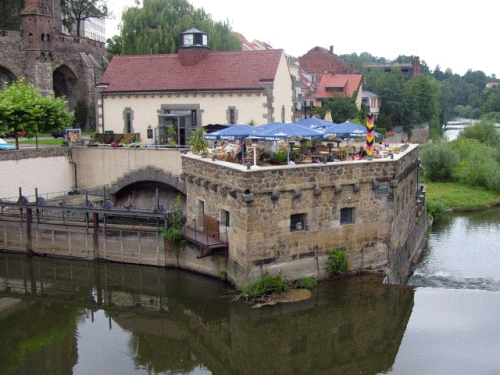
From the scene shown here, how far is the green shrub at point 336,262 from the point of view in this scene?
69.8ft

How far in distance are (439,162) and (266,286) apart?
109 feet

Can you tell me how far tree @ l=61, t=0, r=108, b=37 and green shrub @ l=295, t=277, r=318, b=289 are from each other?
5039 cm

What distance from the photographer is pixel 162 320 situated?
20594 millimetres

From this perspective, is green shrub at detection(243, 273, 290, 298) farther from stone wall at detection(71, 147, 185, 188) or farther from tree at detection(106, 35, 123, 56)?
tree at detection(106, 35, 123, 56)

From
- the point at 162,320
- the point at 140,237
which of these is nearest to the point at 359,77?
the point at 140,237

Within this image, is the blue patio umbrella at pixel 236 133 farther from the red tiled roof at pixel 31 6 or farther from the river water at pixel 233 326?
the red tiled roof at pixel 31 6

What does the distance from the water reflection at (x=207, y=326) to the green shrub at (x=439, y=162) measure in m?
30.4

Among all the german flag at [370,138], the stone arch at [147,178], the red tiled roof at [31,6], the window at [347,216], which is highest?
the red tiled roof at [31,6]

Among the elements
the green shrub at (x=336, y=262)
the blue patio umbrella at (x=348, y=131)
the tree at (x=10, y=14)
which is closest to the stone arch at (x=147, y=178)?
the blue patio umbrella at (x=348, y=131)

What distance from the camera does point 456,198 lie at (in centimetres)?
4350

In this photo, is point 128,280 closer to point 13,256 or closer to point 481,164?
point 13,256

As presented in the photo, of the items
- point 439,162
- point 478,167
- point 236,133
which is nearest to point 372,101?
point 439,162

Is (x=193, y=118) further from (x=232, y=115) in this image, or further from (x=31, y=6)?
(x=31, y=6)

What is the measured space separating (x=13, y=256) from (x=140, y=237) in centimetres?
636
